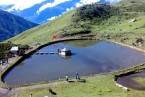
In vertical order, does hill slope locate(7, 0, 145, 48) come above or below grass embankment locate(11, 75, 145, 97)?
above

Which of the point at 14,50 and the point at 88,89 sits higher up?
the point at 14,50

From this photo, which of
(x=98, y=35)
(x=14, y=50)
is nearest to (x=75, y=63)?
(x=14, y=50)

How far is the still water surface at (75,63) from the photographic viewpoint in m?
85.4

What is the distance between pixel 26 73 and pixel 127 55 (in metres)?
33.7

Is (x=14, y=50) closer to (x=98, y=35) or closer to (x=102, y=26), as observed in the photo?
(x=98, y=35)

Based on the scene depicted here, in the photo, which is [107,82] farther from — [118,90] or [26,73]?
[26,73]

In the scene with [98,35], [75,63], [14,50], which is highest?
[98,35]

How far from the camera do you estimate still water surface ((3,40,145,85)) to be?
280 ft

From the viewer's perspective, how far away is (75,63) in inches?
3804

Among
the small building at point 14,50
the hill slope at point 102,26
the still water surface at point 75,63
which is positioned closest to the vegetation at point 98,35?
the hill slope at point 102,26

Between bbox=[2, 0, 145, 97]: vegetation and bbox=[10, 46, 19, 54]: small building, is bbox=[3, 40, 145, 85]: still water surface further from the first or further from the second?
bbox=[2, 0, 145, 97]: vegetation

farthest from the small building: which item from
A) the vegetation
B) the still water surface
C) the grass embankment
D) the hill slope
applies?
the grass embankment

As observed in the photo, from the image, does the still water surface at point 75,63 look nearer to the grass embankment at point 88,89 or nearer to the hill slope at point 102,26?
the grass embankment at point 88,89

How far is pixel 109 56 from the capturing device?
104 metres
